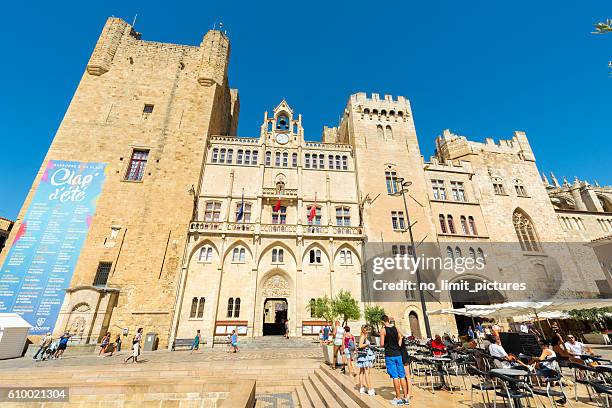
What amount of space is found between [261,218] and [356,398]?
19.4 metres

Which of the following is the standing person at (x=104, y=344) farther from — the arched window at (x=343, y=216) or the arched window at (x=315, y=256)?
the arched window at (x=343, y=216)

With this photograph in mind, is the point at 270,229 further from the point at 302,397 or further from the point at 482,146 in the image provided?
the point at 482,146

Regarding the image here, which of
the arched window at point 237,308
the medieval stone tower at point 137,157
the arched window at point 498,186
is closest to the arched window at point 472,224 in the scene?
the arched window at point 498,186

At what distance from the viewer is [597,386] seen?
501 cm

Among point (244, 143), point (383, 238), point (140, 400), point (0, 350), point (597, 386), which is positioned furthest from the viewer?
point (244, 143)

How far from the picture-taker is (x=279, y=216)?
25.7m

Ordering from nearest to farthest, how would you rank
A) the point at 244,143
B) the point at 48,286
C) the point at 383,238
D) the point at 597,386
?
the point at 597,386 < the point at 48,286 < the point at 383,238 < the point at 244,143

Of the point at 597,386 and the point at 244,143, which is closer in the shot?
the point at 597,386

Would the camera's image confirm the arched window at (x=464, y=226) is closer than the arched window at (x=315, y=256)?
No

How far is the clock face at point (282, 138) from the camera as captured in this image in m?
28.8

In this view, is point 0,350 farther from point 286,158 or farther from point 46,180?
point 286,158

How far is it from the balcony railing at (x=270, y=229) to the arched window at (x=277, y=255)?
60.6 inches

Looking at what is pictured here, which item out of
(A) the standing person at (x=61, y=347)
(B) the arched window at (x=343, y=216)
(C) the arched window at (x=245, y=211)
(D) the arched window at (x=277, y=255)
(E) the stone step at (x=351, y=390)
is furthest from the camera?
(B) the arched window at (x=343, y=216)

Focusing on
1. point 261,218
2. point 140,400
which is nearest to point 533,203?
point 261,218
